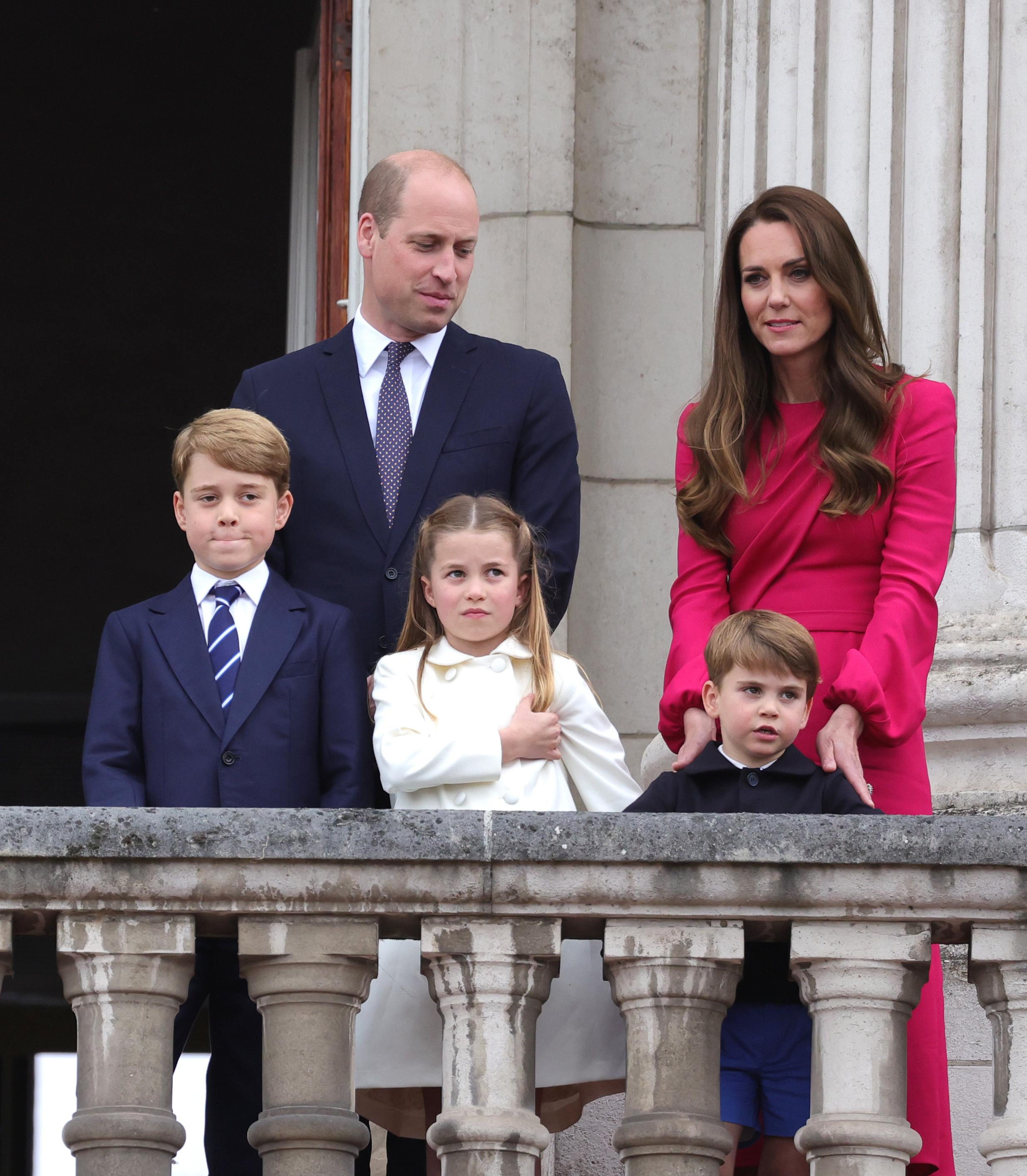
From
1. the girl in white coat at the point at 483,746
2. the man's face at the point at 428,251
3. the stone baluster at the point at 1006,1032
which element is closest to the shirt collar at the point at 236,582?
the girl in white coat at the point at 483,746

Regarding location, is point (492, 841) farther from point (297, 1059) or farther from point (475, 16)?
point (475, 16)

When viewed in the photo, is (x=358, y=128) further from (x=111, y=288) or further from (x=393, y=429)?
(x=111, y=288)

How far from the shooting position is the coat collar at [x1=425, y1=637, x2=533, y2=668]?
3.49 meters

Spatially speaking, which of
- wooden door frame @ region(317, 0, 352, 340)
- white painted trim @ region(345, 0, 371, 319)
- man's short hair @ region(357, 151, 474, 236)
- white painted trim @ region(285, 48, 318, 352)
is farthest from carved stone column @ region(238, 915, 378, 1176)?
white painted trim @ region(285, 48, 318, 352)

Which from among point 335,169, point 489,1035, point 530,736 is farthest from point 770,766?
point 335,169

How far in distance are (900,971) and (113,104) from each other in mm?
10012

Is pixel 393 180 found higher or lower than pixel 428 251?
higher

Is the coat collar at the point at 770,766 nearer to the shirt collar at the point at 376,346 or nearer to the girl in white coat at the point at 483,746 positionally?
the girl in white coat at the point at 483,746

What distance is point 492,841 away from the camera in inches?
110

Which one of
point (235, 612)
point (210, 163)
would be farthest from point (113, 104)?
point (235, 612)

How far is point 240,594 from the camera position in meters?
3.60

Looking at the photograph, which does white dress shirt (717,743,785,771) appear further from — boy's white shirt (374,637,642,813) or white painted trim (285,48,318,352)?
white painted trim (285,48,318,352)

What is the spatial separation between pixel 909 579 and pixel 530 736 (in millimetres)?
639

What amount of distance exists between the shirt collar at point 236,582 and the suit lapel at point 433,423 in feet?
0.80
